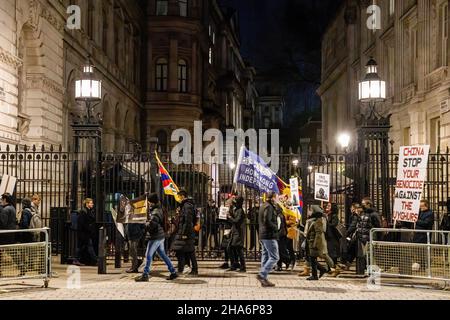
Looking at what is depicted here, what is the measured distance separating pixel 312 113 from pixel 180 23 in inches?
1062

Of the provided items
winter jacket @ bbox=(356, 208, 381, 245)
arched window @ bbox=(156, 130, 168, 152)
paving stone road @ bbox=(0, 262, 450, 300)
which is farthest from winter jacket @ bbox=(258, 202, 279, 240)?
arched window @ bbox=(156, 130, 168, 152)

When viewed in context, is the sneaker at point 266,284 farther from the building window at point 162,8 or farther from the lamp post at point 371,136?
the building window at point 162,8

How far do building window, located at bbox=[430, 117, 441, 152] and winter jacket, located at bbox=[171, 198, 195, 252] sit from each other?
40.5ft

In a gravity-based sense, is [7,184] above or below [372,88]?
below

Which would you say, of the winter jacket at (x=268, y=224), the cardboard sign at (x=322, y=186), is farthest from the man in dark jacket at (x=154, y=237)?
the cardboard sign at (x=322, y=186)

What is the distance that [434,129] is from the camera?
2270 cm

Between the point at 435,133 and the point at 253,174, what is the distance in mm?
10855

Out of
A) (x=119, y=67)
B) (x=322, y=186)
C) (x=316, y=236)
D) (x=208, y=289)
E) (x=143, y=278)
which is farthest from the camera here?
(x=119, y=67)

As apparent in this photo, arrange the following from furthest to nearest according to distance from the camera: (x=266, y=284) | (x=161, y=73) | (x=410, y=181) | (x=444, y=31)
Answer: (x=161, y=73) < (x=444, y=31) < (x=410, y=181) < (x=266, y=284)

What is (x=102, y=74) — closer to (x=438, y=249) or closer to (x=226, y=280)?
(x=226, y=280)

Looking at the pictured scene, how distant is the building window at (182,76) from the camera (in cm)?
4416

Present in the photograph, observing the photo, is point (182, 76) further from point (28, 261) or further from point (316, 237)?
point (28, 261)

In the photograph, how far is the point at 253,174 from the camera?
47.6ft

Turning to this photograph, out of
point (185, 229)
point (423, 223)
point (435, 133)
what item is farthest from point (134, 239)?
point (435, 133)
